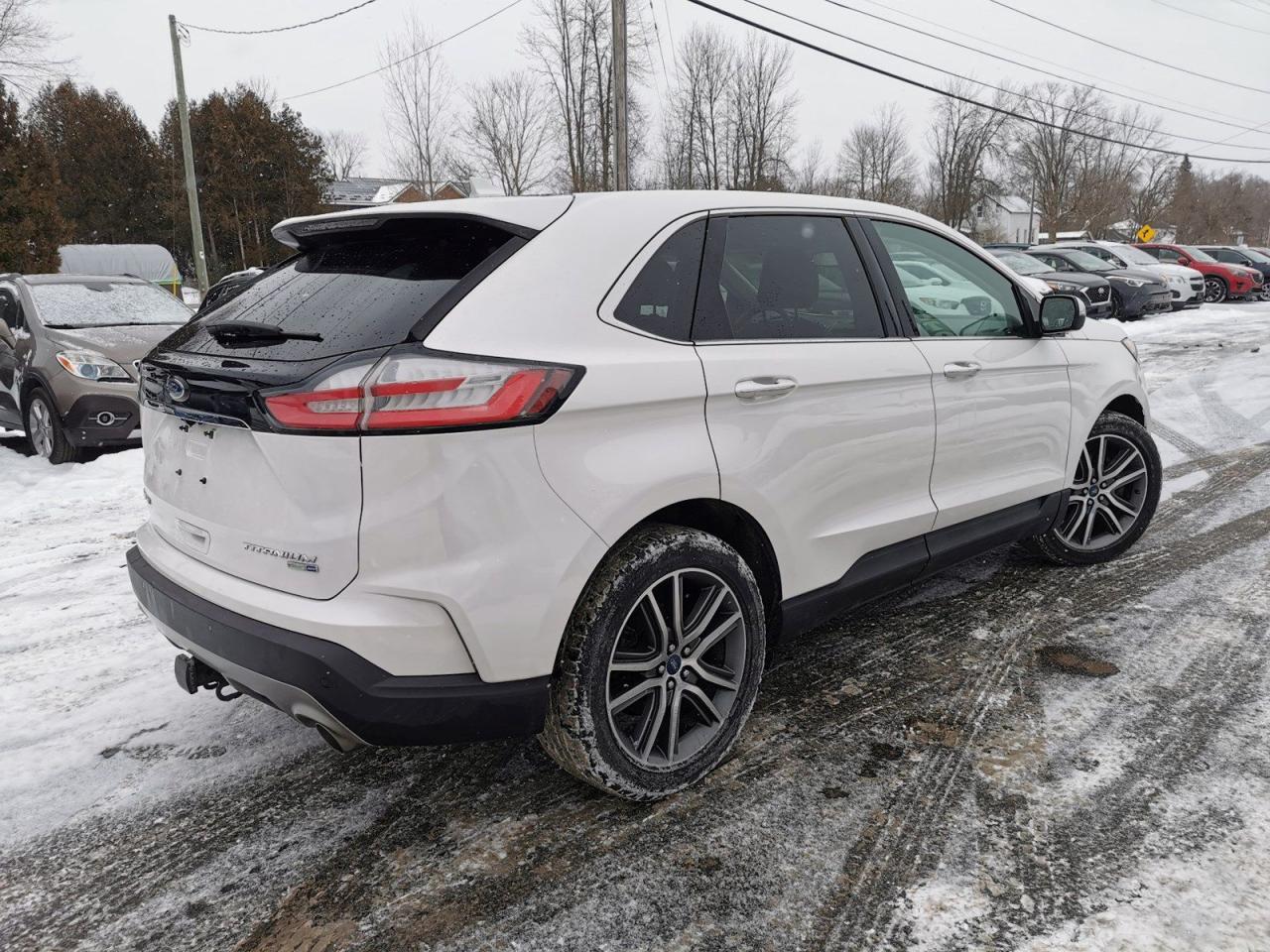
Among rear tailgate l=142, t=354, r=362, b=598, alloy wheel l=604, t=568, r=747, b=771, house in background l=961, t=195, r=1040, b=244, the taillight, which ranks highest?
house in background l=961, t=195, r=1040, b=244

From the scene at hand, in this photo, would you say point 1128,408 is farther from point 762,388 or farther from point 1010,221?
point 1010,221

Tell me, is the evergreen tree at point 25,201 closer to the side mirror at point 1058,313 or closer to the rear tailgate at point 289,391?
the rear tailgate at point 289,391

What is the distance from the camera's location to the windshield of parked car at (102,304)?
789 centimetres

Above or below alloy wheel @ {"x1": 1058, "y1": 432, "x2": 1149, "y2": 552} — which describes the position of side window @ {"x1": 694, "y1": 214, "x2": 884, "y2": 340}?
above

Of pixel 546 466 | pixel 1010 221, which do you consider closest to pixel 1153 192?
pixel 1010 221

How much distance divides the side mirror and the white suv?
847mm

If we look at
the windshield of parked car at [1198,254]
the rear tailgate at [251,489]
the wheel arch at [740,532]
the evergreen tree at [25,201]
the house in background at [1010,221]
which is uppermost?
the house in background at [1010,221]

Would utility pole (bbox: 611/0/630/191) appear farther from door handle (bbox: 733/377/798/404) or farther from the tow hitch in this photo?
the tow hitch

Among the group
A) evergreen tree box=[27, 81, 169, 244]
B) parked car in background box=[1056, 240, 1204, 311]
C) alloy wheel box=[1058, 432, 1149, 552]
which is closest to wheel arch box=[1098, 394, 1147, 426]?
alloy wheel box=[1058, 432, 1149, 552]

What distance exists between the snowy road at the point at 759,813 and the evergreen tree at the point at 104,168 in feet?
162

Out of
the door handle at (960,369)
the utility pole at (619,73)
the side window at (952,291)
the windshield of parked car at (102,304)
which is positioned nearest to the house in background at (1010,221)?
the utility pole at (619,73)

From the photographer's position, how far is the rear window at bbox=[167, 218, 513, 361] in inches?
85.0

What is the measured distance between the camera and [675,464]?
2.36 meters

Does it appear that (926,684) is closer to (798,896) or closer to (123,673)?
(798,896)
